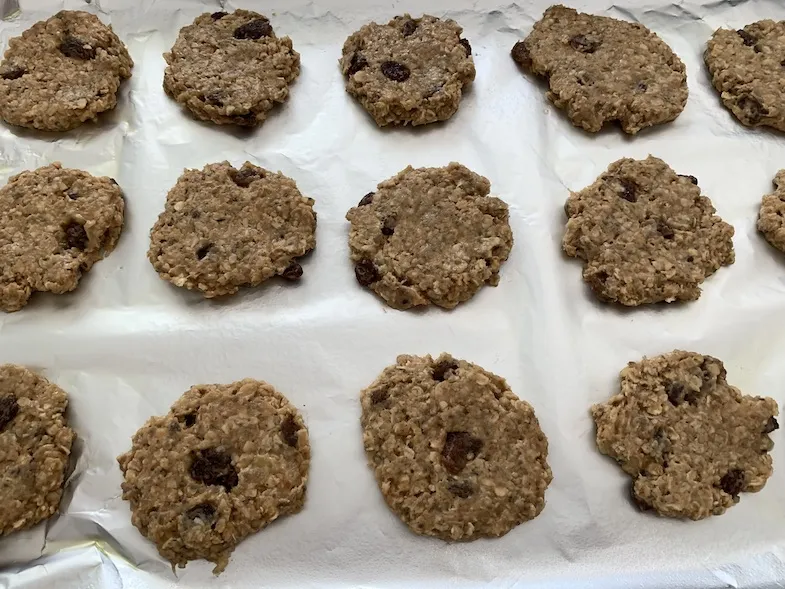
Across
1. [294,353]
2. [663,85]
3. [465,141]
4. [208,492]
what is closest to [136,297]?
[294,353]

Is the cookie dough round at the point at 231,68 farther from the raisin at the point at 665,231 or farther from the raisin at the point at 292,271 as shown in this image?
the raisin at the point at 665,231

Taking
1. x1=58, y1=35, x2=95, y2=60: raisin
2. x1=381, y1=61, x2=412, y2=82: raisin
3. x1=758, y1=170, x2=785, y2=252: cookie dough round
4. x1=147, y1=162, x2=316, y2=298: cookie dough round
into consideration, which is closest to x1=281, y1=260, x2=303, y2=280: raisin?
x1=147, y1=162, x2=316, y2=298: cookie dough round

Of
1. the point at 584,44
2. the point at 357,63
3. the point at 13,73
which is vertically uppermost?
the point at 584,44

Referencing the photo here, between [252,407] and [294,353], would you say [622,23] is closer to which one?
[294,353]

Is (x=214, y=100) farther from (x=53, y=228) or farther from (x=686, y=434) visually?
(x=686, y=434)

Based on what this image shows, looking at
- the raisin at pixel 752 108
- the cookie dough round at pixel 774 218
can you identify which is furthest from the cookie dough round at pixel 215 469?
the raisin at pixel 752 108

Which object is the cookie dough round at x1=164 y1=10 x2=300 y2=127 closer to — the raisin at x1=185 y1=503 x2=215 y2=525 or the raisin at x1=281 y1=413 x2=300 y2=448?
the raisin at x1=281 y1=413 x2=300 y2=448

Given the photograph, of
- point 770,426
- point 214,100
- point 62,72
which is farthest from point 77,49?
point 770,426
